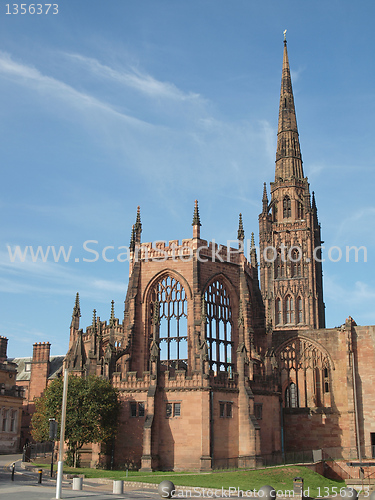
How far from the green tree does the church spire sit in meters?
61.8

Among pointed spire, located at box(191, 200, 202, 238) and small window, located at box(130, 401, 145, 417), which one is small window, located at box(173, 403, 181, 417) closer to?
small window, located at box(130, 401, 145, 417)

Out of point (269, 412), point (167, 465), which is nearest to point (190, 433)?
point (167, 465)

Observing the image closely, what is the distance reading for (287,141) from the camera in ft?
325

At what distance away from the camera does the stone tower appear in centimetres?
9044

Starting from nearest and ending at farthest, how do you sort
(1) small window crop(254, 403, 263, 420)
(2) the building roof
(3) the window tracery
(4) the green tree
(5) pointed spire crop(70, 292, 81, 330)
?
(4) the green tree < (1) small window crop(254, 403, 263, 420) < (3) the window tracery < (5) pointed spire crop(70, 292, 81, 330) < (2) the building roof

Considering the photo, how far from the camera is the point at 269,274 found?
92.3 m

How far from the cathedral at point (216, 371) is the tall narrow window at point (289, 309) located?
99.5ft

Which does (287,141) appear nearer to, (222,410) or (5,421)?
(5,421)

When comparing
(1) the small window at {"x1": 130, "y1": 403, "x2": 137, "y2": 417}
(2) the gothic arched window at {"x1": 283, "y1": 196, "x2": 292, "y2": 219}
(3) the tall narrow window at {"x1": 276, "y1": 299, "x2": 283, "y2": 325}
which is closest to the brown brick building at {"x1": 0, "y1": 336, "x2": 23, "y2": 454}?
(1) the small window at {"x1": 130, "y1": 403, "x2": 137, "y2": 417}

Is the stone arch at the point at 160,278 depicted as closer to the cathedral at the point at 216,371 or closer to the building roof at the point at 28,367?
the cathedral at the point at 216,371

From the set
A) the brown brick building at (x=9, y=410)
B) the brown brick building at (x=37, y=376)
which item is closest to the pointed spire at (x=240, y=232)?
the brown brick building at (x=9, y=410)

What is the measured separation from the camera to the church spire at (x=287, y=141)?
97562 mm

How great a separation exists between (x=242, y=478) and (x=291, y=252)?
58.1m

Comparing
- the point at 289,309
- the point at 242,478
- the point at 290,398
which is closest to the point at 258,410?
the point at 242,478
